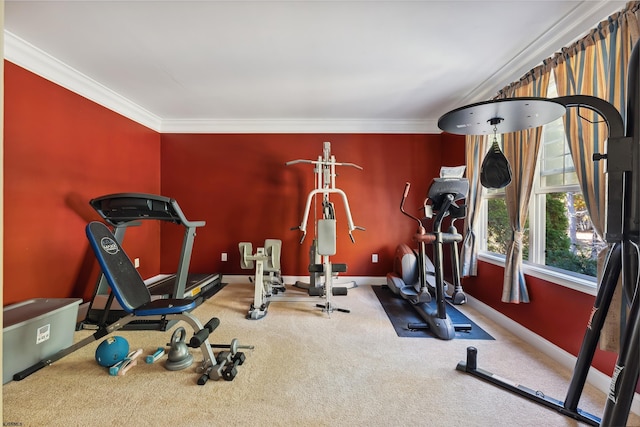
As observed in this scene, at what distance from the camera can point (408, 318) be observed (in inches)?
111

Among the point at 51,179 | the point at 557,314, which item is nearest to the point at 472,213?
the point at 557,314

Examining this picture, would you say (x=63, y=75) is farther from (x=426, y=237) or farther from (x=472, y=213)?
(x=472, y=213)

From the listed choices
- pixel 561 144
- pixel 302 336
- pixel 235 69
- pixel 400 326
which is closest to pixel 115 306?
pixel 302 336

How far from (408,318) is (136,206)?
2.83 m

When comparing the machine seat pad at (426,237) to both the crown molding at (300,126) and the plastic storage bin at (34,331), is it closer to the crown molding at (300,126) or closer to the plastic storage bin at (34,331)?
the crown molding at (300,126)

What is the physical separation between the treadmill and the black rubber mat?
2.09 m

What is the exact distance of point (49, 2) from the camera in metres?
1.78

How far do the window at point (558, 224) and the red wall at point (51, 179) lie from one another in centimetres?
441

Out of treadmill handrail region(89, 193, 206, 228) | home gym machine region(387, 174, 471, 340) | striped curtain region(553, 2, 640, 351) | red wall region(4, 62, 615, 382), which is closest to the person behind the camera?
striped curtain region(553, 2, 640, 351)

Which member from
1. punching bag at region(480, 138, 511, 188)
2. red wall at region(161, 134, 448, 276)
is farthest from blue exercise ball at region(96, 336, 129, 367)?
punching bag at region(480, 138, 511, 188)

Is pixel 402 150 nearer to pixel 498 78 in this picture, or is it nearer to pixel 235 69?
pixel 498 78

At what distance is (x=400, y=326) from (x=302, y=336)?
100cm

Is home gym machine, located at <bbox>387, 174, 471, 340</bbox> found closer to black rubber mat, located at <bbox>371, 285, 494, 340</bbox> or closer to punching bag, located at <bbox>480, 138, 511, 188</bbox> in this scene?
black rubber mat, located at <bbox>371, 285, 494, 340</bbox>

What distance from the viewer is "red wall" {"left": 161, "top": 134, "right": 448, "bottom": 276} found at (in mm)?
4094
